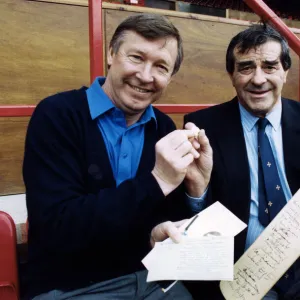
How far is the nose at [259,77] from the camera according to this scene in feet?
4.46

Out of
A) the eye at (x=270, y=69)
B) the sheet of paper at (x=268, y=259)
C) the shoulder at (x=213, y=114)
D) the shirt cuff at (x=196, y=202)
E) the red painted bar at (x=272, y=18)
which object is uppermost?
the red painted bar at (x=272, y=18)

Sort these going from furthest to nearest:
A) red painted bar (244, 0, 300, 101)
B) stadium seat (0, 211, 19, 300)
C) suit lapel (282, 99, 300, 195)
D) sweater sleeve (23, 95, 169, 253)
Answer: red painted bar (244, 0, 300, 101) → suit lapel (282, 99, 300, 195) → stadium seat (0, 211, 19, 300) → sweater sleeve (23, 95, 169, 253)

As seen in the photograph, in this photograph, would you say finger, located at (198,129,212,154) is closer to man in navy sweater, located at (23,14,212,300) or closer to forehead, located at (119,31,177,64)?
man in navy sweater, located at (23,14,212,300)

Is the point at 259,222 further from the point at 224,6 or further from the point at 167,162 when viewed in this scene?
the point at 224,6

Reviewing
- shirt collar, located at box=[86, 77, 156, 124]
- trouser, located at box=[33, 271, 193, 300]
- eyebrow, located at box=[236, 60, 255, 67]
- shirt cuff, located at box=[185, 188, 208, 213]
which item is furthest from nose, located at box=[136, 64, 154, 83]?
trouser, located at box=[33, 271, 193, 300]

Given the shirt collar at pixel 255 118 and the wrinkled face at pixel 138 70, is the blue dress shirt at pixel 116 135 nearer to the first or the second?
the wrinkled face at pixel 138 70

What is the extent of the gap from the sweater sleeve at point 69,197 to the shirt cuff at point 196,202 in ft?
0.84

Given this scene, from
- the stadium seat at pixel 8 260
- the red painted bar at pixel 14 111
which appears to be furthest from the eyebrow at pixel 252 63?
the stadium seat at pixel 8 260

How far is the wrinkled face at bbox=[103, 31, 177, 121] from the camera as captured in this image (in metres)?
1.06

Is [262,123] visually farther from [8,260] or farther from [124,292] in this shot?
[8,260]

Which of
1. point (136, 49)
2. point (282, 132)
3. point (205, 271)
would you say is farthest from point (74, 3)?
point (205, 271)

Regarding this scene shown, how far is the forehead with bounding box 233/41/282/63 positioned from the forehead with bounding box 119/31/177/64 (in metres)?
0.44

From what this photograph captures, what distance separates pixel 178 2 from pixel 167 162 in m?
2.70

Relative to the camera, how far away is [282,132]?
1.40 metres
